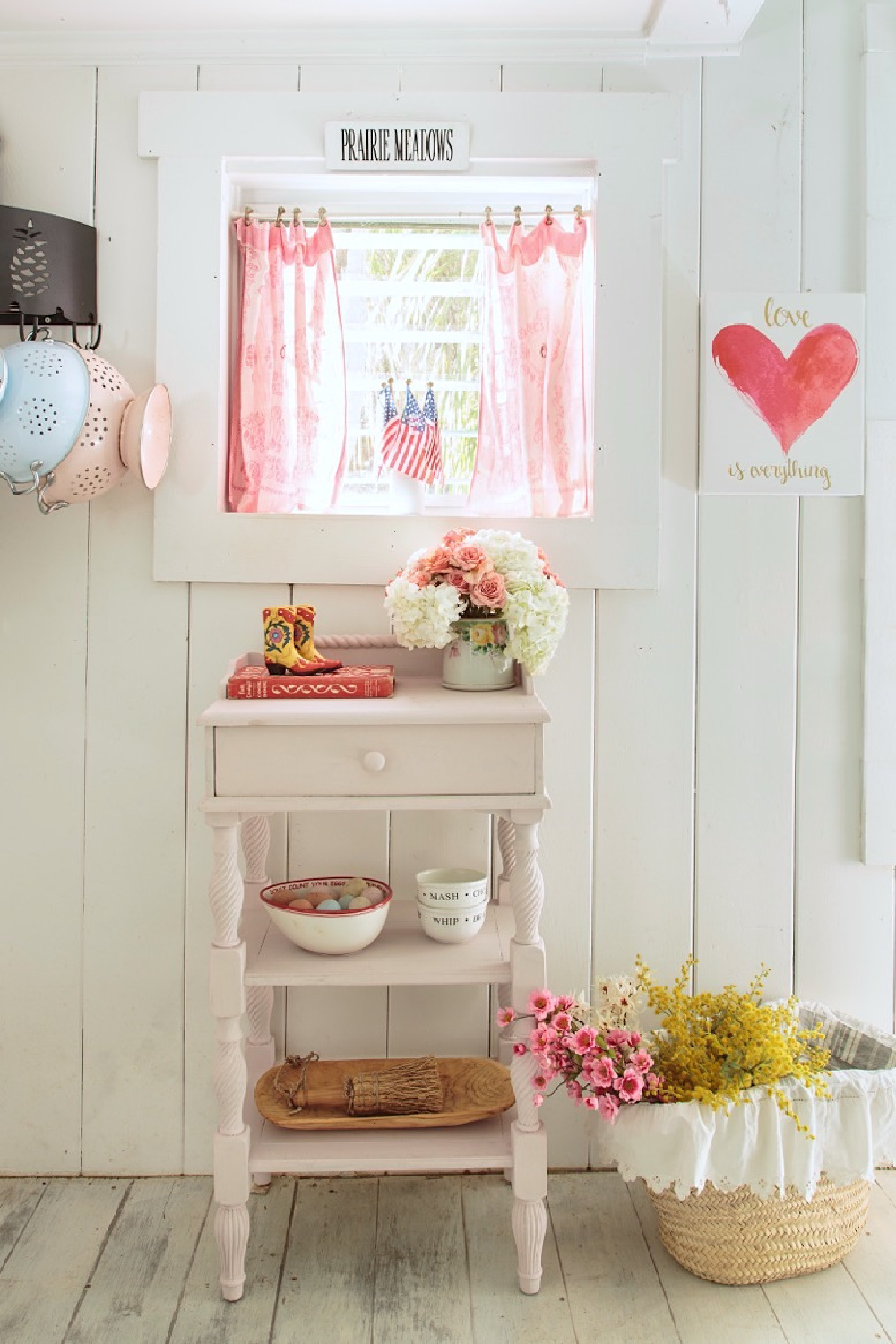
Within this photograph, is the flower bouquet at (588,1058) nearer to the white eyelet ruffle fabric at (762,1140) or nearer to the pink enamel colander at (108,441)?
the white eyelet ruffle fabric at (762,1140)

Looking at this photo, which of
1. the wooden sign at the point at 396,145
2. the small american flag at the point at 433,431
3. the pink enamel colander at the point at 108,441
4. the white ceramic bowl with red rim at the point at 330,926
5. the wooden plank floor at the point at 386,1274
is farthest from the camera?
the small american flag at the point at 433,431

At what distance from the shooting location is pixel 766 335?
2234 mm

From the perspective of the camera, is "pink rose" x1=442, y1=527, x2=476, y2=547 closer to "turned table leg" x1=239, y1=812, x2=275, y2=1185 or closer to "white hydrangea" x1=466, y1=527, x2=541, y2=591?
"white hydrangea" x1=466, y1=527, x2=541, y2=591

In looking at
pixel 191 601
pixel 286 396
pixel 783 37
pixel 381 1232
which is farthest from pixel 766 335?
pixel 381 1232

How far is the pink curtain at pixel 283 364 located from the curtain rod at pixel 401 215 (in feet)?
0.08

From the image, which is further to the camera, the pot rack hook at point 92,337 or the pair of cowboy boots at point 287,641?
the pot rack hook at point 92,337

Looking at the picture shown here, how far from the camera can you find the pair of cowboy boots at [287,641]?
197 cm

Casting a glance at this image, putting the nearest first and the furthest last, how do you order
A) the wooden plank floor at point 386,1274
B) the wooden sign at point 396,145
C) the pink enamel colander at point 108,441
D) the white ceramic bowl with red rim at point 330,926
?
the wooden plank floor at point 386,1274 < the white ceramic bowl with red rim at point 330,926 < the pink enamel colander at point 108,441 < the wooden sign at point 396,145

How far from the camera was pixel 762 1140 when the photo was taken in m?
1.87

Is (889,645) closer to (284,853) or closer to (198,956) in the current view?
(284,853)

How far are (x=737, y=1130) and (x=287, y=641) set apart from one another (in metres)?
1.11

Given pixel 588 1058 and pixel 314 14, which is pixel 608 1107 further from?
pixel 314 14

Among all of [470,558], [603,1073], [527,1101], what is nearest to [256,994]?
[527,1101]

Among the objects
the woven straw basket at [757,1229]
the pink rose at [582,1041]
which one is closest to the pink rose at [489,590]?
the pink rose at [582,1041]
